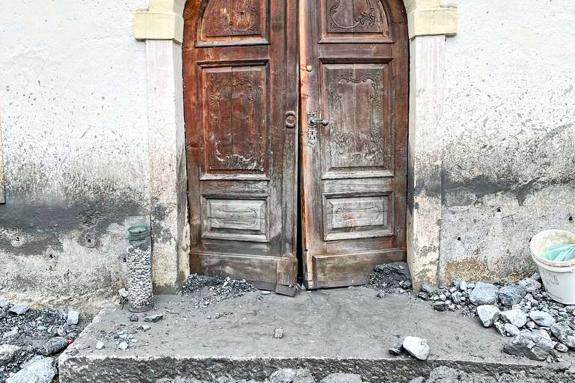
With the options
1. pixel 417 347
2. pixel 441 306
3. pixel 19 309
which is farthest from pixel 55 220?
pixel 441 306

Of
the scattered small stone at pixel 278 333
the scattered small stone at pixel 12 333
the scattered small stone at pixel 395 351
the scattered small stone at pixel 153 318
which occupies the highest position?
the scattered small stone at pixel 153 318

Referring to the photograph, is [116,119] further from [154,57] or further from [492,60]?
[492,60]

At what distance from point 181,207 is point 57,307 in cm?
117

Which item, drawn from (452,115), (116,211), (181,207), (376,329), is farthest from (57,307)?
(452,115)

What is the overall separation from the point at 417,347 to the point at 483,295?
0.85m

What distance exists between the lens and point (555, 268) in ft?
11.0

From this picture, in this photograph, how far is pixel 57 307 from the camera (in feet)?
12.7

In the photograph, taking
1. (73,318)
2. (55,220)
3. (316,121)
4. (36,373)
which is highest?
(316,121)

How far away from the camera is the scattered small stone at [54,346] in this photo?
3.39 m

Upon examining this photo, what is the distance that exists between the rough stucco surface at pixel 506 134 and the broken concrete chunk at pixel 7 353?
285 cm

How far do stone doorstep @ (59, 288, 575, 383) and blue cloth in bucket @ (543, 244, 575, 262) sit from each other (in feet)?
2.28

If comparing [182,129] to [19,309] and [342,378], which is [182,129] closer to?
[19,309]

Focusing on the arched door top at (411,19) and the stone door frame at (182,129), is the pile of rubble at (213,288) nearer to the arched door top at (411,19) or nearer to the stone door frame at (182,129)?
the stone door frame at (182,129)

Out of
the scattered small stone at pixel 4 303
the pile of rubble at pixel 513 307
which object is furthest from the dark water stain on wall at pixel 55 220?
the pile of rubble at pixel 513 307
